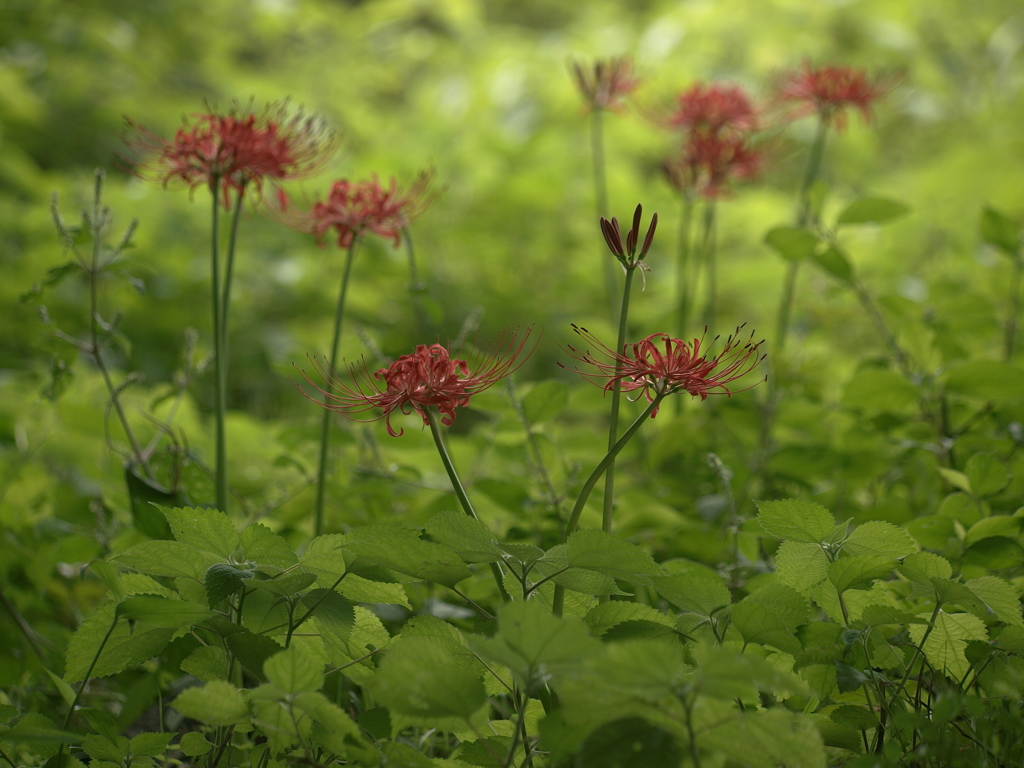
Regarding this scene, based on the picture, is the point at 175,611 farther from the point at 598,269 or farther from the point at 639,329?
the point at 598,269

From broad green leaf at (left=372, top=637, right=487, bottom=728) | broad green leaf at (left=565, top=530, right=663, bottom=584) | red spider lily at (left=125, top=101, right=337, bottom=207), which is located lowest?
broad green leaf at (left=372, top=637, right=487, bottom=728)

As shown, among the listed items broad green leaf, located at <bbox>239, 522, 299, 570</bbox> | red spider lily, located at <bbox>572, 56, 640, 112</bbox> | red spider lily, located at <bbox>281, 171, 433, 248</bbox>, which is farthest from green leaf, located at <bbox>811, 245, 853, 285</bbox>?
broad green leaf, located at <bbox>239, 522, 299, 570</bbox>

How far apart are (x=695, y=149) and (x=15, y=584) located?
1015 mm

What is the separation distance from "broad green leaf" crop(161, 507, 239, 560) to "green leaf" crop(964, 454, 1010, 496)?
632 millimetres

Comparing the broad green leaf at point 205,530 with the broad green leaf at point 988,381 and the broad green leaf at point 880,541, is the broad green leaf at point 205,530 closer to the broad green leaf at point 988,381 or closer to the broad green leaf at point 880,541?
the broad green leaf at point 880,541

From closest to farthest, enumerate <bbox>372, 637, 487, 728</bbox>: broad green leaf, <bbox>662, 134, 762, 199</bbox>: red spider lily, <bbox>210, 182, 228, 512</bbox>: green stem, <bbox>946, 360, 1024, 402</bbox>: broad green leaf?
<bbox>372, 637, 487, 728</bbox>: broad green leaf, <bbox>210, 182, 228, 512</bbox>: green stem, <bbox>946, 360, 1024, 402</bbox>: broad green leaf, <bbox>662, 134, 762, 199</bbox>: red spider lily

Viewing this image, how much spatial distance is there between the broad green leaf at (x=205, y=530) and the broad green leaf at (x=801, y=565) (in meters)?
0.38

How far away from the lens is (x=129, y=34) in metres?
2.94

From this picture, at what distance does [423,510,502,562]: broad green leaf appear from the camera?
520 mm

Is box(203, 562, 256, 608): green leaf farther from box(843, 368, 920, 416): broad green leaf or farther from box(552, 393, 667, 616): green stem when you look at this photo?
box(843, 368, 920, 416): broad green leaf

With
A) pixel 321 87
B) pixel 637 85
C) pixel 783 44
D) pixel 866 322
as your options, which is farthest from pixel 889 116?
pixel 637 85

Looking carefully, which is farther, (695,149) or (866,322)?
(866,322)

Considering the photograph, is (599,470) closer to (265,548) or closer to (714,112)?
(265,548)

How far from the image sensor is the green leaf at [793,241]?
3.32 feet
